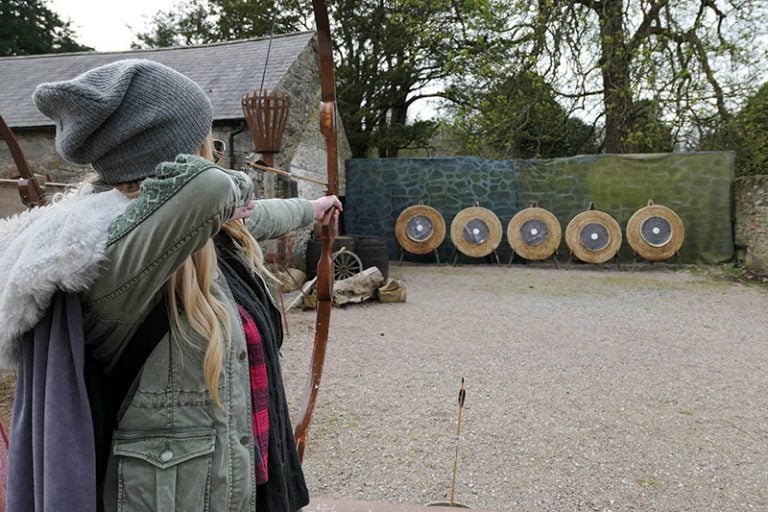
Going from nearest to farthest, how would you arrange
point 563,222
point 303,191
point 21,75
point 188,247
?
point 188,247 → point 303,191 → point 21,75 → point 563,222

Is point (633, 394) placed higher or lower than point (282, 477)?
lower

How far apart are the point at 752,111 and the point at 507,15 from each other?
12.7 ft

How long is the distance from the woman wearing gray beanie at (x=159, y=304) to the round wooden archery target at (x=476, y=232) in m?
8.20

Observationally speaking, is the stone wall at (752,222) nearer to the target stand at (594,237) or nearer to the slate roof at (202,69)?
the target stand at (594,237)

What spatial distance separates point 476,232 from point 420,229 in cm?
98

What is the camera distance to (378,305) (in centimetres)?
559

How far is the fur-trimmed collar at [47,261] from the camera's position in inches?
23.1

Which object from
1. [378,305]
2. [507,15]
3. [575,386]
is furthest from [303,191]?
[575,386]

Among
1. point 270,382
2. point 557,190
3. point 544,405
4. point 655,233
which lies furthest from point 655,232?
point 270,382

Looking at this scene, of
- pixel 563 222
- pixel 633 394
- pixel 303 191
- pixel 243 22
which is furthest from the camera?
pixel 243 22

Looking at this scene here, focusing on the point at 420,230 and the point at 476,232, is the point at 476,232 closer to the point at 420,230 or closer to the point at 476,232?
the point at 476,232

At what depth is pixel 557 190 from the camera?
29.2 ft

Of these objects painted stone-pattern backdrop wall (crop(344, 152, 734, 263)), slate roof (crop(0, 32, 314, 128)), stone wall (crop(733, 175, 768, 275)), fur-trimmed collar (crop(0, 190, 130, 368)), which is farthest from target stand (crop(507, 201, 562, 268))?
fur-trimmed collar (crop(0, 190, 130, 368))

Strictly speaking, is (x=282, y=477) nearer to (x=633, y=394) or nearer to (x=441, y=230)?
(x=633, y=394)
